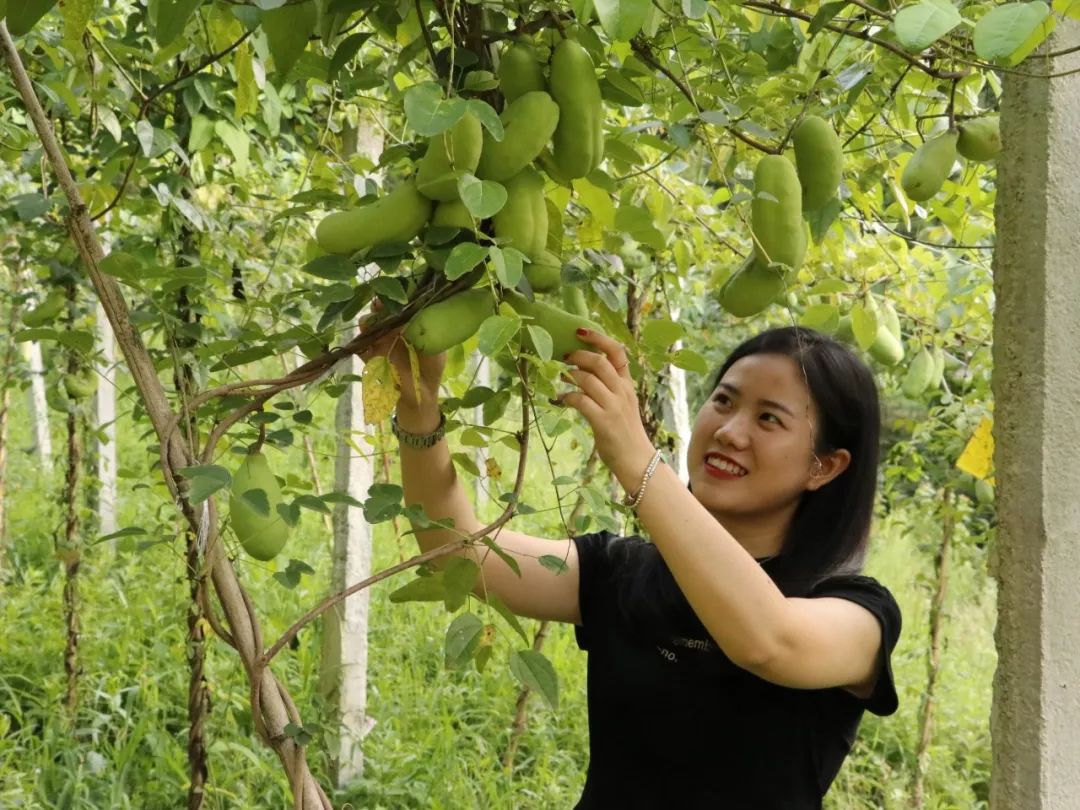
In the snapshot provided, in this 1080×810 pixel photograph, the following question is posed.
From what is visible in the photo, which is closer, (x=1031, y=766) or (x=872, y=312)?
(x=1031, y=766)

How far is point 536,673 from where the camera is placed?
948 millimetres

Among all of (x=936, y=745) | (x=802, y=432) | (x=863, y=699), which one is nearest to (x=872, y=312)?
(x=802, y=432)

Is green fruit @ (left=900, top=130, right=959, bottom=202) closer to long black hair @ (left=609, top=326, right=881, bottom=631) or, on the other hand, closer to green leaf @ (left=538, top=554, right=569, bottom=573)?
long black hair @ (left=609, top=326, right=881, bottom=631)

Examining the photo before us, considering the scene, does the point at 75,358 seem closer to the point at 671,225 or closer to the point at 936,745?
the point at 671,225

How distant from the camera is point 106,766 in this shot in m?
2.85

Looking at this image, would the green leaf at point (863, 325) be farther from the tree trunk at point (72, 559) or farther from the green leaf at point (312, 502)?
the tree trunk at point (72, 559)

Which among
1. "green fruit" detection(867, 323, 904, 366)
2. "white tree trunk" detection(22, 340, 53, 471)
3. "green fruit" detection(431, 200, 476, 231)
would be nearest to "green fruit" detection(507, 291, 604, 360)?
"green fruit" detection(431, 200, 476, 231)

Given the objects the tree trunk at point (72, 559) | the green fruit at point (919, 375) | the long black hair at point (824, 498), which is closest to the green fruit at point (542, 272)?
the long black hair at point (824, 498)

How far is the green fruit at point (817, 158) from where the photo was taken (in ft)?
3.61

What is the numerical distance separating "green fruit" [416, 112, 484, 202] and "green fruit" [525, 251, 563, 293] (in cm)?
14

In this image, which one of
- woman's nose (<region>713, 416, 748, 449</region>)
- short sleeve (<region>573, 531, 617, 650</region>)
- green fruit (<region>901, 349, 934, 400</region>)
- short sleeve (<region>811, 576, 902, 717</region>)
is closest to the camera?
short sleeve (<region>811, 576, 902, 717</region>)

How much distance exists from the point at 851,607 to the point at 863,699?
16 centimetres

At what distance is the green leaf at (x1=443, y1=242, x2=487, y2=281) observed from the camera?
2.60ft

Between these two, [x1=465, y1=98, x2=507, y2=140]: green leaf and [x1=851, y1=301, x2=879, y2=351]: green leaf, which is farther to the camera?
[x1=851, y1=301, x2=879, y2=351]: green leaf
